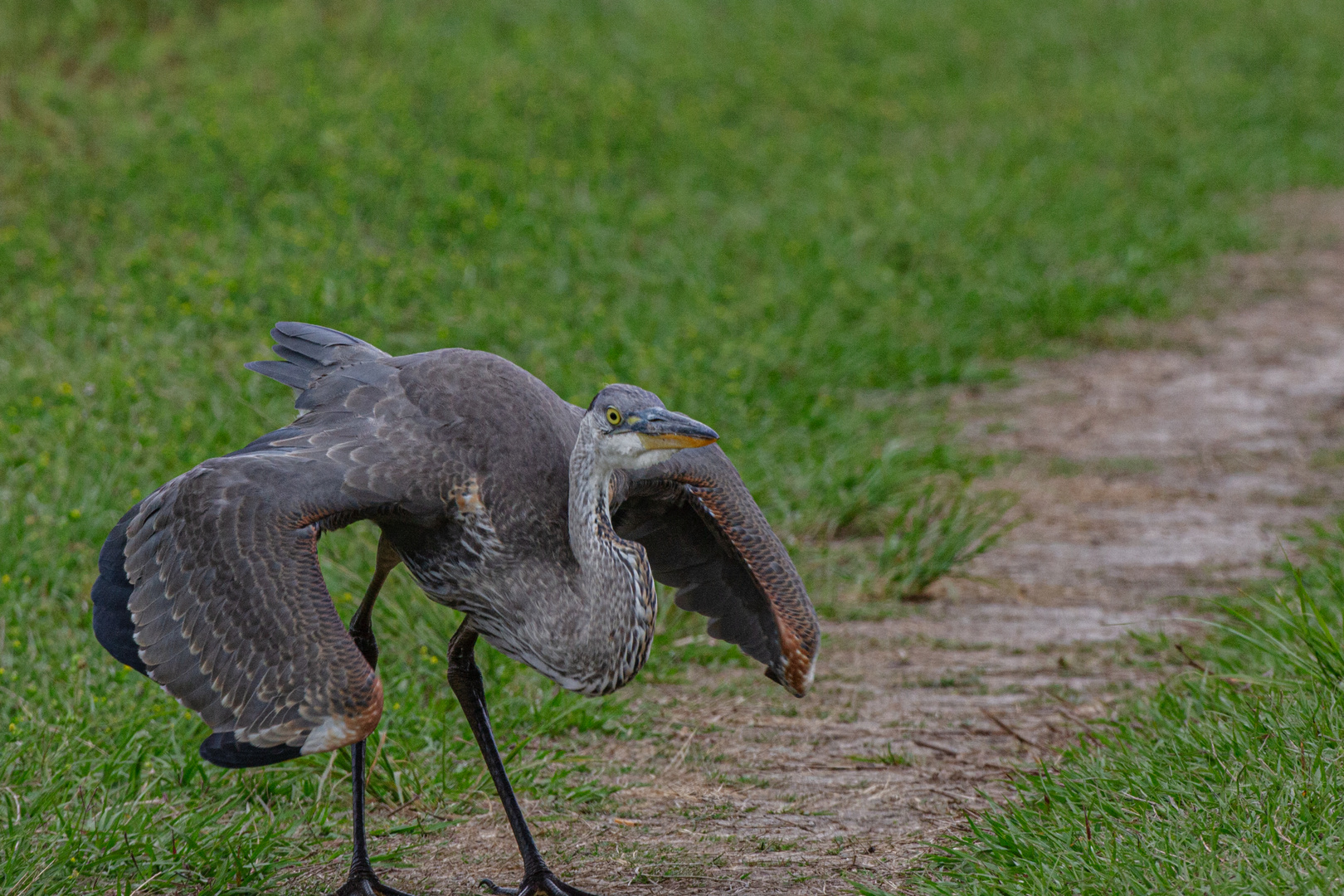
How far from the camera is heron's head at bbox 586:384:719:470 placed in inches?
150

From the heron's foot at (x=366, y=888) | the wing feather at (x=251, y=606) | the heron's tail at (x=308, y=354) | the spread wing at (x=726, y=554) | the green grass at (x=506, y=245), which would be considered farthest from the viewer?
the green grass at (x=506, y=245)

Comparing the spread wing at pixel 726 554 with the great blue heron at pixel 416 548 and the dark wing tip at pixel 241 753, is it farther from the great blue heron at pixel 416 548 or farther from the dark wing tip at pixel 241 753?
the dark wing tip at pixel 241 753

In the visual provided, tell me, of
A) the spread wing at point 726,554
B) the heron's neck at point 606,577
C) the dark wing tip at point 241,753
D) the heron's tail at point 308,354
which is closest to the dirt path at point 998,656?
the spread wing at point 726,554

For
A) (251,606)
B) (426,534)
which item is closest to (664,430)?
(426,534)

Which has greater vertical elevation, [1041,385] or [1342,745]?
[1342,745]

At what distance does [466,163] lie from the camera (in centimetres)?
950

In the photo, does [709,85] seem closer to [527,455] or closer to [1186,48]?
[1186,48]

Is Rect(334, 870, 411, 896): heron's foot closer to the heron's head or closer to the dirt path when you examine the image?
the dirt path

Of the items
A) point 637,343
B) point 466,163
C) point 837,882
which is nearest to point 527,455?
point 837,882

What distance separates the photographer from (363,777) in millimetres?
4438

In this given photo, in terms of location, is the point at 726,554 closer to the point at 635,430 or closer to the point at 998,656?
the point at 635,430

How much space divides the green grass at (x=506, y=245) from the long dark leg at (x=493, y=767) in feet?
1.53

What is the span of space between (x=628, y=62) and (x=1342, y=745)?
362 inches

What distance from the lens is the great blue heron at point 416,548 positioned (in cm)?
361
